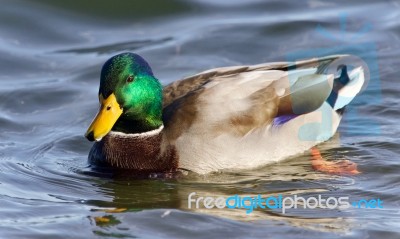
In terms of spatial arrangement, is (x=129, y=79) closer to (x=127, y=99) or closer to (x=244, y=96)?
(x=127, y=99)

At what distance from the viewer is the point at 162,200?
23.5 ft

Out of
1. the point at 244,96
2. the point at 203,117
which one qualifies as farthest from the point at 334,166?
the point at 203,117

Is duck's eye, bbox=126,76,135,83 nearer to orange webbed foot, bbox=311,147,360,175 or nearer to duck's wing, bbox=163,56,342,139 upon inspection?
duck's wing, bbox=163,56,342,139

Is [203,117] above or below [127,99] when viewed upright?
below

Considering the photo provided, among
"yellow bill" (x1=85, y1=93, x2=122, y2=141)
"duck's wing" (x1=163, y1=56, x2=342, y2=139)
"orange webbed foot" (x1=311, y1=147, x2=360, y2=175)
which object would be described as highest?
"duck's wing" (x1=163, y1=56, x2=342, y2=139)

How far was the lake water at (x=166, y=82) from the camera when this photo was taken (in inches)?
258

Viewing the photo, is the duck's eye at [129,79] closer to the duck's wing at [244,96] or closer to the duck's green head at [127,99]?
the duck's green head at [127,99]

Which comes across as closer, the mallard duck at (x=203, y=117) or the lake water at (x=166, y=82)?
the lake water at (x=166, y=82)

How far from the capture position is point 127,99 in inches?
293

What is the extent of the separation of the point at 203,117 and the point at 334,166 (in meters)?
1.15

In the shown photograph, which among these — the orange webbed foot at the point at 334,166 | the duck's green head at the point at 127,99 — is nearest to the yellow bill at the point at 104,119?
the duck's green head at the point at 127,99

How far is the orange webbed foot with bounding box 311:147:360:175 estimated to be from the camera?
25.2ft

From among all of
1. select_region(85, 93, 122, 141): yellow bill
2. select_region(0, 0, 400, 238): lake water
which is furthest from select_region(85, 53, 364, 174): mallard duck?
select_region(0, 0, 400, 238): lake water

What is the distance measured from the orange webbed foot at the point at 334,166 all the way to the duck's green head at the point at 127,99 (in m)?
1.32
